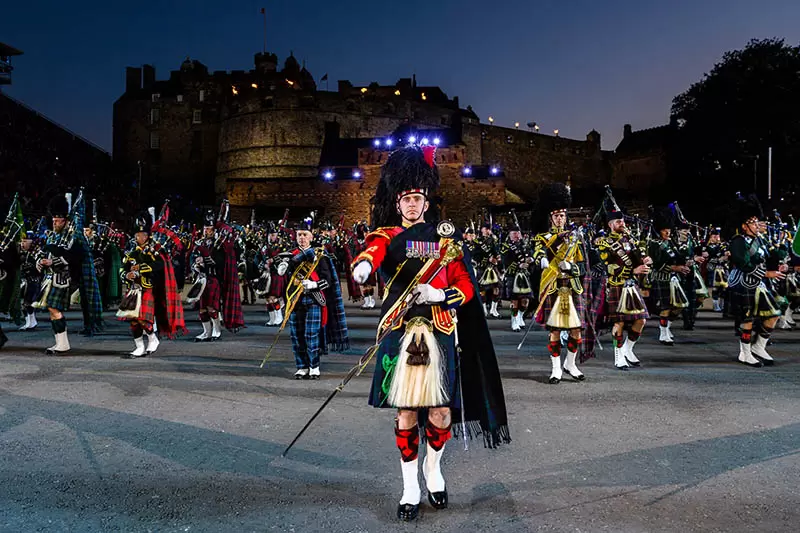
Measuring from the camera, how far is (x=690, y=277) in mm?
14453

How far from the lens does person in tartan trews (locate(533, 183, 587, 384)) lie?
8.12m

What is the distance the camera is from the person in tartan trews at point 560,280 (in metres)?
8.12

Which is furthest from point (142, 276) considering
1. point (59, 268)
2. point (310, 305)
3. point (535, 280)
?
point (535, 280)

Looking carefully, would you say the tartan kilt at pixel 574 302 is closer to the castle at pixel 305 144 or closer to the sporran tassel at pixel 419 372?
the sporran tassel at pixel 419 372

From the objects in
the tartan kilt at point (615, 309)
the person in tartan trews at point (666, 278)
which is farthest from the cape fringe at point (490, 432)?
the person in tartan trews at point (666, 278)

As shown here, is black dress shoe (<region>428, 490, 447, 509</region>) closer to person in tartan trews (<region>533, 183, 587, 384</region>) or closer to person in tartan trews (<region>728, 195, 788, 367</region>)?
person in tartan trews (<region>533, 183, 587, 384</region>)

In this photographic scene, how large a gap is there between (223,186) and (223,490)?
2826 inches

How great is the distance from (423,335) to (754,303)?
7142mm

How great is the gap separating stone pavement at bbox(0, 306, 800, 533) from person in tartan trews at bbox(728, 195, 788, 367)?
689 millimetres

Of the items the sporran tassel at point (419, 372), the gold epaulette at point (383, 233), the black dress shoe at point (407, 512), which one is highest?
the gold epaulette at point (383, 233)

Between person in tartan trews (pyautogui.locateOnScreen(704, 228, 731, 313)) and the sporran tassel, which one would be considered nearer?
the sporran tassel

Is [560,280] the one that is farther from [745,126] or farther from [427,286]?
[745,126]

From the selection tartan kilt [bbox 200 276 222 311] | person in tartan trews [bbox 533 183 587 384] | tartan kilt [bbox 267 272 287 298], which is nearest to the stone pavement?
person in tartan trews [bbox 533 183 587 384]

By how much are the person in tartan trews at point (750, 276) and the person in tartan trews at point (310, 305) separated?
5.86 metres
